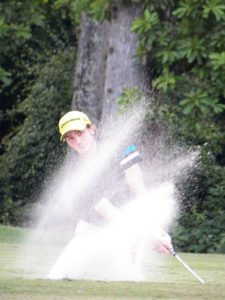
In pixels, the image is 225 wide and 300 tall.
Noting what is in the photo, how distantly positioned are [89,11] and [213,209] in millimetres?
3635

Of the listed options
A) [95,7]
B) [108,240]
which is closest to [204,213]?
[95,7]

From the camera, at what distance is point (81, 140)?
385 inches

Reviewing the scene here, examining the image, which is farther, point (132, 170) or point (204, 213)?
point (204, 213)

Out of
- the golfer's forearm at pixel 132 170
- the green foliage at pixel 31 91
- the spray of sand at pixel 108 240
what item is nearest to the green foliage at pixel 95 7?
the green foliage at pixel 31 91

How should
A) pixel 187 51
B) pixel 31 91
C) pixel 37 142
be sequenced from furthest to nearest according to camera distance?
pixel 31 91 < pixel 37 142 < pixel 187 51

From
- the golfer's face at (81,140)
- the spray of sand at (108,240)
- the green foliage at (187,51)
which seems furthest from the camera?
the green foliage at (187,51)

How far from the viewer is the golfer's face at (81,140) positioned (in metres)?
9.78

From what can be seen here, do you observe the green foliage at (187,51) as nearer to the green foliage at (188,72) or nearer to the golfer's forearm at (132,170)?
the green foliage at (188,72)

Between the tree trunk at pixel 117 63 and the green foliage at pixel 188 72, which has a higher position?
the tree trunk at pixel 117 63

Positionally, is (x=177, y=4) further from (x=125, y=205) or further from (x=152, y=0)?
(x=125, y=205)

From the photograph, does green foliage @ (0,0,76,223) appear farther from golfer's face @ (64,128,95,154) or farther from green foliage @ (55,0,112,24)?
golfer's face @ (64,128,95,154)

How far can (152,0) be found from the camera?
1759 cm

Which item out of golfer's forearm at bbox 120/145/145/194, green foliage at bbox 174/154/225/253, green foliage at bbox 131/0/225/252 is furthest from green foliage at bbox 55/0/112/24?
golfer's forearm at bbox 120/145/145/194

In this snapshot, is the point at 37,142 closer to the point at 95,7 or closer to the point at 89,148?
the point at 95,7
